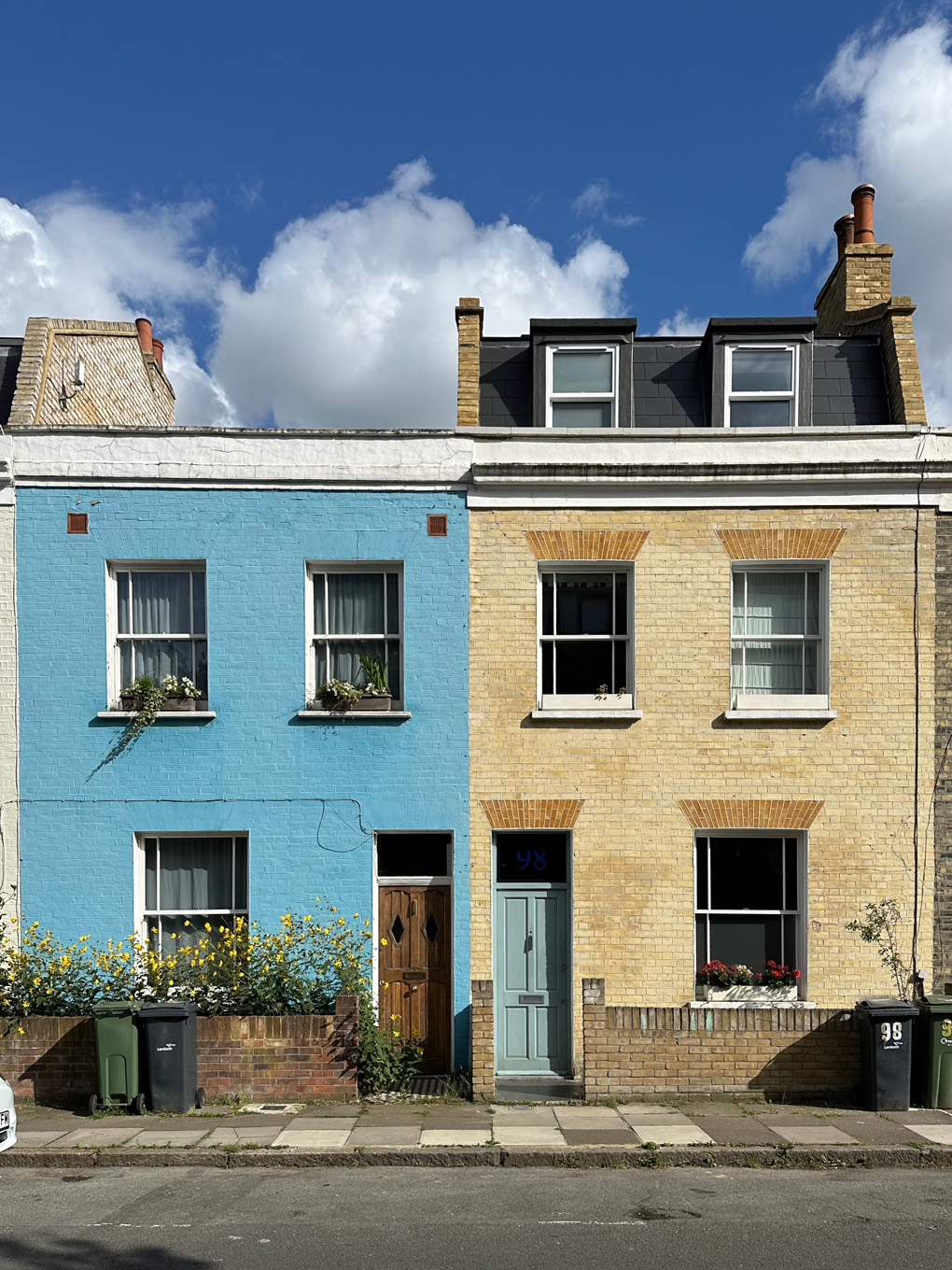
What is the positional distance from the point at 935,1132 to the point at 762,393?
27.8ft

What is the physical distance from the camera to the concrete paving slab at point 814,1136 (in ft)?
28.4

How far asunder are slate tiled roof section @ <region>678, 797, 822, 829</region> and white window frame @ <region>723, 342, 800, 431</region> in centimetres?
475

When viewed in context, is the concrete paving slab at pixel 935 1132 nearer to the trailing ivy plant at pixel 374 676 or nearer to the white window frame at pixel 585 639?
the white window frame at pixel 585 639

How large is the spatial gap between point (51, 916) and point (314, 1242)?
586 centimetres

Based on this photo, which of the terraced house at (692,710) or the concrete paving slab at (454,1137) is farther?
the terraced house at (692,710)

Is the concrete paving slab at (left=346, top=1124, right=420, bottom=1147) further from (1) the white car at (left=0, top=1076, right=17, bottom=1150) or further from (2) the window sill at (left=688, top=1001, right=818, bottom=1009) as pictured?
(2) the window sill at (left=688, top=1001, right=818, bottom=1009)

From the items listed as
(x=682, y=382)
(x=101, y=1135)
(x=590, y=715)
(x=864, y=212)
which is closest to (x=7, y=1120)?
(x=101, y=1135)

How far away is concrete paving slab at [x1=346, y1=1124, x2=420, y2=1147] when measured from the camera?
8672mm

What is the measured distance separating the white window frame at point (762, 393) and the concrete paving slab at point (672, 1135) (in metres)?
8.10

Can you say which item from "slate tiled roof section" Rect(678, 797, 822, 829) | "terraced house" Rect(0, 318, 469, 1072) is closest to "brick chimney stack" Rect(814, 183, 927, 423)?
"slate tiled roof section" Rect(678, 797, 822, 829)

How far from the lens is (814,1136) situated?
889 cm

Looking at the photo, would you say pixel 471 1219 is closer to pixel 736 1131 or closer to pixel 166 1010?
pixel 736 1131

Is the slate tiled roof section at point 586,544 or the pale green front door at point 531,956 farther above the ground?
the slate tiled roof section at point 586,544

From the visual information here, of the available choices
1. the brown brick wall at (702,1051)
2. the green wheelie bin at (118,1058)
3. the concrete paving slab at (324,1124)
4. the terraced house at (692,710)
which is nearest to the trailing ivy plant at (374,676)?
the terraced house at (692,710)
